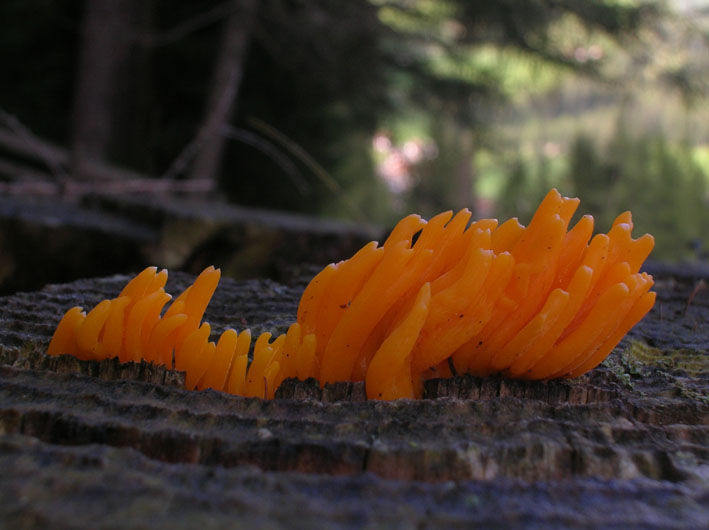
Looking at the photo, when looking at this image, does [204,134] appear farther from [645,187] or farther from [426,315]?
[645,187]

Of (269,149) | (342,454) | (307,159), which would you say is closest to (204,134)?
(269,149)

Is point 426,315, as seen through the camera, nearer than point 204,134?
Yes

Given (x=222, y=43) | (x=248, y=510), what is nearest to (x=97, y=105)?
(x=222, y=43)

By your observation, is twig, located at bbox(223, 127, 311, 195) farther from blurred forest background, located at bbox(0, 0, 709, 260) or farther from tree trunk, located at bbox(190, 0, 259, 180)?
tree trunk, located at bbox(190, 0, 259, 180)

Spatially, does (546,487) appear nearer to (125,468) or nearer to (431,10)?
(125,468)

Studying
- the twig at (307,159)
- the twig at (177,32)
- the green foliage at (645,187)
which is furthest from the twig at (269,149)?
the green foliage at (645,187)
